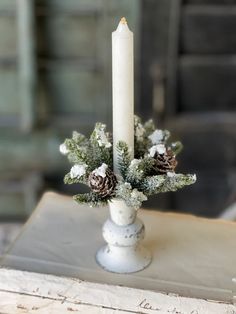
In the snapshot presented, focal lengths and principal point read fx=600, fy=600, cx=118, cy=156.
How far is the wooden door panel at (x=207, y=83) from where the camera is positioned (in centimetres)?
184

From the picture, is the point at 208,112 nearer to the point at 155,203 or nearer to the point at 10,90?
the point at 155,203

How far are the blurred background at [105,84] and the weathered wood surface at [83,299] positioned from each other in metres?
0.99

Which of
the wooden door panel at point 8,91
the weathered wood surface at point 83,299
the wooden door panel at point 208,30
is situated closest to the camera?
the weathered wood surface at point 83,299

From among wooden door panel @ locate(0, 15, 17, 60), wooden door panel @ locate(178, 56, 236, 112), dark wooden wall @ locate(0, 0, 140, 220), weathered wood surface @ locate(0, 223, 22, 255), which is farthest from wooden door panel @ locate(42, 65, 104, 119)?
weathered wood surface @ locate(0, 223, 22, 255)

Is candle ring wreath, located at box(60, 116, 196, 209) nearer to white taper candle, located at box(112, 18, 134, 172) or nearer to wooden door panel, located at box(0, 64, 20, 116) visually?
white taper candle, located at box(112, 18, 134, 172)

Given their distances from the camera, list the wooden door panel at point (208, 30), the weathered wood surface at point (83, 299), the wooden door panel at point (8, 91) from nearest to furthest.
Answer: the weathered wood surface at point (83, 299) < the wooden door panel at point (208, 30) < the wooden door panel at point (8, 91)

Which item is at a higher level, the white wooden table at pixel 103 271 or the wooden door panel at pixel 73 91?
the wooden door panel at pixel 73 91

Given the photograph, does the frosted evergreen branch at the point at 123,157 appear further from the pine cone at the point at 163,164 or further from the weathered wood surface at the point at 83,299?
the weathered wood surface at the point at 83,299

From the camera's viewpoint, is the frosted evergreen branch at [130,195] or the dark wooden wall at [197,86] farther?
the dark wooden wall at [197,86]

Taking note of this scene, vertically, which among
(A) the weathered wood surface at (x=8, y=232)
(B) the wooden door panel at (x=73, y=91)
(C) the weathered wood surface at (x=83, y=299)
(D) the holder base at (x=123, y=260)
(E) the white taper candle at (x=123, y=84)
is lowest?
(A) the weathered wood surface at (x=8, y=232)

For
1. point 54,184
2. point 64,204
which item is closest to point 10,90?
point 54,184

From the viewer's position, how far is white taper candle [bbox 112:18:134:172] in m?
0.75

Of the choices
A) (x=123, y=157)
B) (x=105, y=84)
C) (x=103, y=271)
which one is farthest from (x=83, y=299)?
(x=105, y=84)

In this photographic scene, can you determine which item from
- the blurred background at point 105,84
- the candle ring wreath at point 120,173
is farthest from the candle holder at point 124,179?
the blurred background at point 105,84
